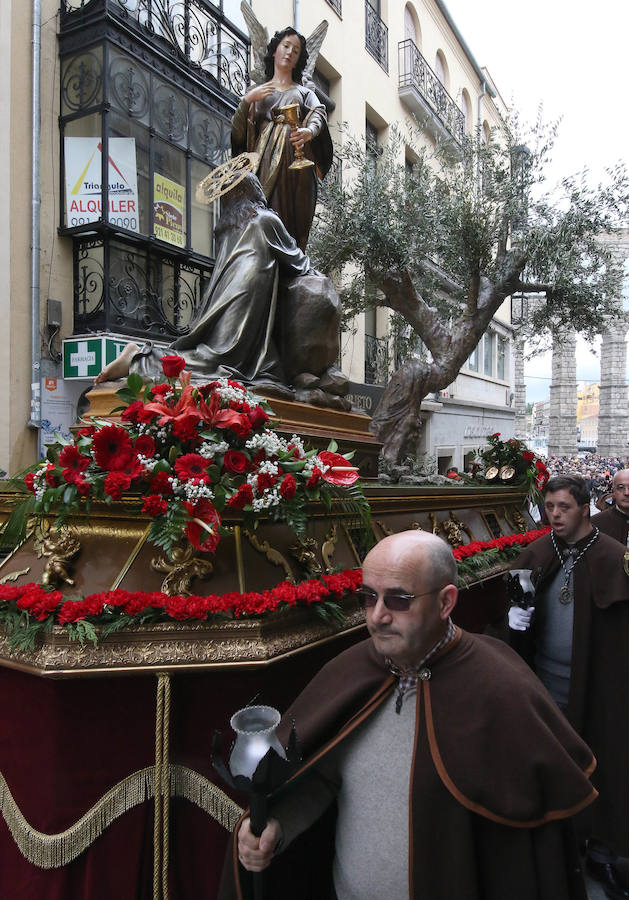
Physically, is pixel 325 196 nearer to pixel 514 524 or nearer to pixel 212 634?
pixel 514 524

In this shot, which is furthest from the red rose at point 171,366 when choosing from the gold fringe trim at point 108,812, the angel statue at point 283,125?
the angel statue at point 283,125

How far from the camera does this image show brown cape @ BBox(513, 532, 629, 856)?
3133 mm

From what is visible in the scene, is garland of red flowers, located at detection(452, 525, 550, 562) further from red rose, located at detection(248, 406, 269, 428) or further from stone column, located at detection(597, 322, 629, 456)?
stone column, located at detection(597, 322, 629, 456)

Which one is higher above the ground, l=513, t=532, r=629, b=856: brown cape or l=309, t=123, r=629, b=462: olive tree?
l=309, t=123, r=629, b=462: olive tree

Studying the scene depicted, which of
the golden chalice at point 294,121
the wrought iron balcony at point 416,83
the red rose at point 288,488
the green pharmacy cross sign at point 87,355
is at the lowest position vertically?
the red rose at point 288,488

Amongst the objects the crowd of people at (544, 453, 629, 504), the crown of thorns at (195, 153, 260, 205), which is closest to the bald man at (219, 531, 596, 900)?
the crown of thorns at (195, 153, 260, 205)

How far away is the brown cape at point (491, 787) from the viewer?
150cm

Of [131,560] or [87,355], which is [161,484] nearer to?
[131,560]

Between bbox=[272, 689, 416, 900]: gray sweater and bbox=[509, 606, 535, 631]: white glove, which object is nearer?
bbox=[272, 689, 416, 900]: gray sweater

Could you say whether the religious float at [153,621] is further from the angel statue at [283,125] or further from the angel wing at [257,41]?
the angel wing at [257,41]

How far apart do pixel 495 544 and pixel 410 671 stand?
3651 mm

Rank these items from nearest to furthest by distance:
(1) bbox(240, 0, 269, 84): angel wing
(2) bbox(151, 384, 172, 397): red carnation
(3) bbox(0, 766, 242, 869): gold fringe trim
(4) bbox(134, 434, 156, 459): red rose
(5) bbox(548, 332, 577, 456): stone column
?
(3) bbox(0, 766, 242, 869): gold fringe trim → (4) bbox(134, 434, 156, 459): red rose → (2) bbox(151, 384, 172, 397): red carnation → (1) bbox(240, 0, 269, 84): angel wing → (5) bbox(548, 332, 577, 456): stone column

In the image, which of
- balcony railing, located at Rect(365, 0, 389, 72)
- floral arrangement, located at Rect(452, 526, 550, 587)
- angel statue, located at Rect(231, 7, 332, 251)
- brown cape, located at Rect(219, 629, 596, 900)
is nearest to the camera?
brown cape, located at Rect(219, 629, 596, 900)

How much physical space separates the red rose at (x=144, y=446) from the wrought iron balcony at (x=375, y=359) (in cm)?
1336
